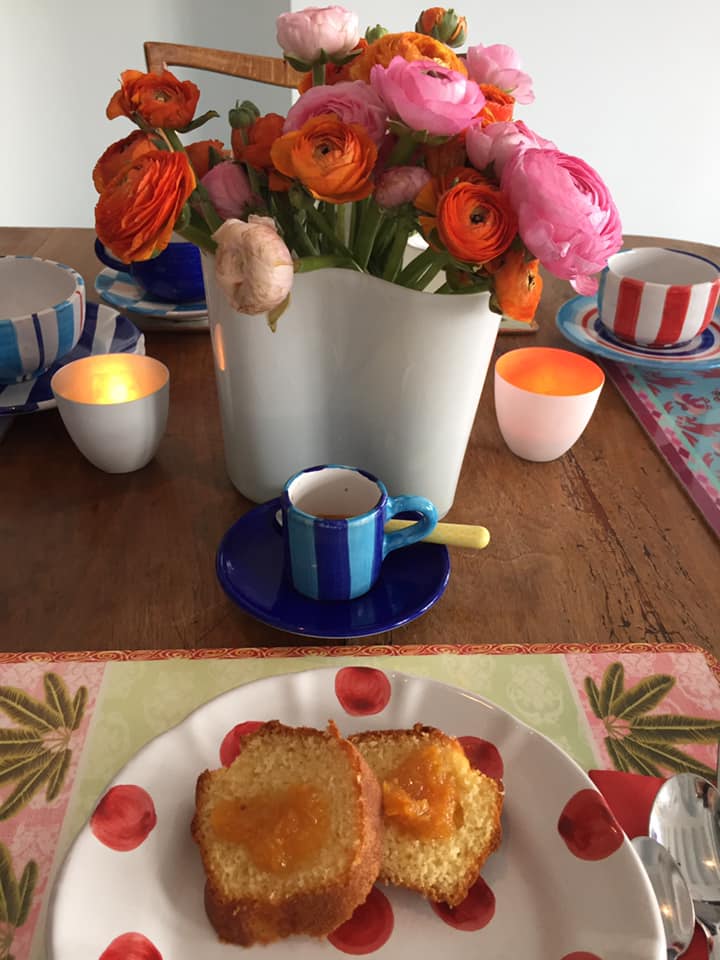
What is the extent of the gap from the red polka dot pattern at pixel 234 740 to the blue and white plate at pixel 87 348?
1.63 ft

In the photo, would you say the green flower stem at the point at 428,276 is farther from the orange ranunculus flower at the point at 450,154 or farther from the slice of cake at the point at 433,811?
the slice of cake at the point at 433,811

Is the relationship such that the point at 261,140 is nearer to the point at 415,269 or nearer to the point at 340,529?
the point at 415,269

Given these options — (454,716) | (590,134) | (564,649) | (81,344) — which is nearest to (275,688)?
(454,716)

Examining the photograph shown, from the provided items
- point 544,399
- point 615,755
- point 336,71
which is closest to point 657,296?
point 544,399

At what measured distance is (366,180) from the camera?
0.55 meters

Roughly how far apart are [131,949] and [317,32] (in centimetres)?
62

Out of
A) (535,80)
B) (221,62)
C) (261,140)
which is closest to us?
(261,140)

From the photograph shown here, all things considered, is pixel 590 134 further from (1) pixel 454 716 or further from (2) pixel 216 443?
(1) pixel 454 716

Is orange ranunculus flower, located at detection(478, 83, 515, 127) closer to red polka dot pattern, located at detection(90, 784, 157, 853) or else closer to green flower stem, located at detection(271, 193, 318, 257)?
green flower stem, located at detection(271, 193, 318, 257)

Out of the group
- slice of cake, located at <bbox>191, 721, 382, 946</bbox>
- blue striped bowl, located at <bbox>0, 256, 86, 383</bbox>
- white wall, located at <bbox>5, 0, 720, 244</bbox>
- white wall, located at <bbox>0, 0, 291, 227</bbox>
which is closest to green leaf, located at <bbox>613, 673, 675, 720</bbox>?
slice of cake, located at <bbox>191, 721, 382, 946</bbox>

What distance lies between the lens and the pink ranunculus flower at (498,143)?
0.55 metres

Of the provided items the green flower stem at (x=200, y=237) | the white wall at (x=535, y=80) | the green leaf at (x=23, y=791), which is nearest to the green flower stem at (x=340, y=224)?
the green flower stem at (x=200, y=237)

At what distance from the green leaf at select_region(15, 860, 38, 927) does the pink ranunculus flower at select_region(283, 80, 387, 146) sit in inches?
20.5

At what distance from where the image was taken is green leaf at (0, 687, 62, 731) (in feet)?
1.85
